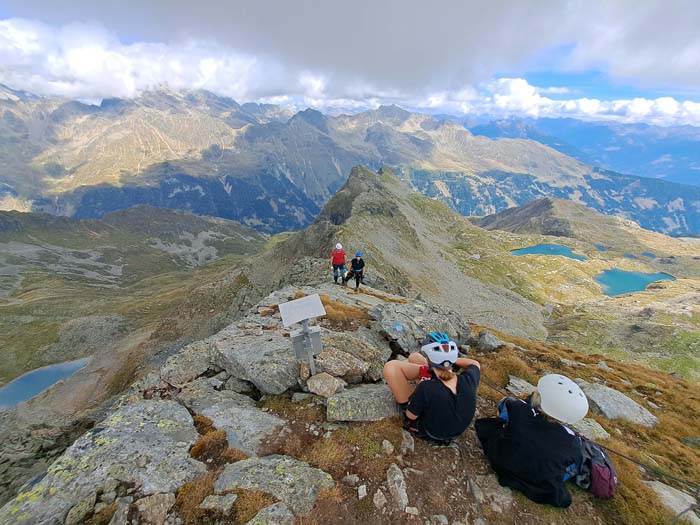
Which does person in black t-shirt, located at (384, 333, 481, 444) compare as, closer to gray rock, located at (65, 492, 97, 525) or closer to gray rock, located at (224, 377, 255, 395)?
gray rock, located at (224, 377, 255, 395)

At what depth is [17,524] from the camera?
7.46 metres

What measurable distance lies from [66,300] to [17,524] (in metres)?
200

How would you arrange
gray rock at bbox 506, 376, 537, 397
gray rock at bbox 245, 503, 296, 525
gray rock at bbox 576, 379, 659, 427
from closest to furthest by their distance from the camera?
1. gray rock at bbox 245, 503, 296, 525
2. gray rock at bbox 506, 376, 537, 397
3. gray rock at bbox 576, 379, 659, 427

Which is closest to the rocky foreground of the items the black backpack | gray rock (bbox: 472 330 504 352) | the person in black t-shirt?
the black backpack

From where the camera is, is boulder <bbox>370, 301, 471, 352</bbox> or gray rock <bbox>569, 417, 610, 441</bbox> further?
boulder <bbox>370, 301, 471, 352</bbox>

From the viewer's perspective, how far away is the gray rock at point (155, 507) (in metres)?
7.76

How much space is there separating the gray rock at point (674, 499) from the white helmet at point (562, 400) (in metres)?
4.31

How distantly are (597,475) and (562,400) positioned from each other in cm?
266

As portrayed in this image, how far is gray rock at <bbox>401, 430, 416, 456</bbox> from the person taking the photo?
34.3ft

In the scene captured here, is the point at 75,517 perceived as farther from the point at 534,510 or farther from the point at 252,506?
the point at 534,510

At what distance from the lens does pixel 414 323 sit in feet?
71.3

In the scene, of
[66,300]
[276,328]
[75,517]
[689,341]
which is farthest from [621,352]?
[66,300]

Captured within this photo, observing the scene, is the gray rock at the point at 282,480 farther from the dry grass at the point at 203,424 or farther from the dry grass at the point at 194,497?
the dry grass at the point at 203,424

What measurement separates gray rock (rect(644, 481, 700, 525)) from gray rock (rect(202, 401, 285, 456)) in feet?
38.6
